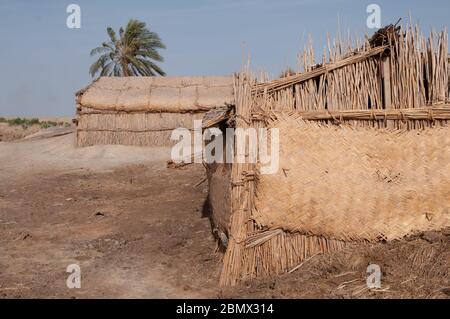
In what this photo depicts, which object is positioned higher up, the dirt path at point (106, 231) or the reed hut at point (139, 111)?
the reed hut at point (139, 111)

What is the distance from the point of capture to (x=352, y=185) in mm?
5105

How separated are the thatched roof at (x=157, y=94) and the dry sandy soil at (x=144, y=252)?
4.68 metres

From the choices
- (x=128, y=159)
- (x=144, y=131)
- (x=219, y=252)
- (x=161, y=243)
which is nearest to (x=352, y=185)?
(x=219, y=252)

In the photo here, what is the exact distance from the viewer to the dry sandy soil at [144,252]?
4691 millimetres

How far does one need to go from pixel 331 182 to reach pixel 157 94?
12582mm

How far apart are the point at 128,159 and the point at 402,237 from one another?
11670mm

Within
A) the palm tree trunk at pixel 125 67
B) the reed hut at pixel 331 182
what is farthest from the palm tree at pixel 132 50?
the reed hut at pixel 331 182

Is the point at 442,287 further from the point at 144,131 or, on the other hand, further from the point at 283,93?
the point at 144,131

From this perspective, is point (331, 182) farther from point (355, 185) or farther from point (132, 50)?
point (132, 50)

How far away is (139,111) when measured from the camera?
1662 cm

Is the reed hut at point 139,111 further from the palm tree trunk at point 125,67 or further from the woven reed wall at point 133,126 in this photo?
the palm tree trunk at point 125,67

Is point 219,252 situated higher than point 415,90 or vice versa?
point 415,90

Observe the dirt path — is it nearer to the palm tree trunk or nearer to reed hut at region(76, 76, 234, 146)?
reed hut at region(76, 76, 234, 146)
